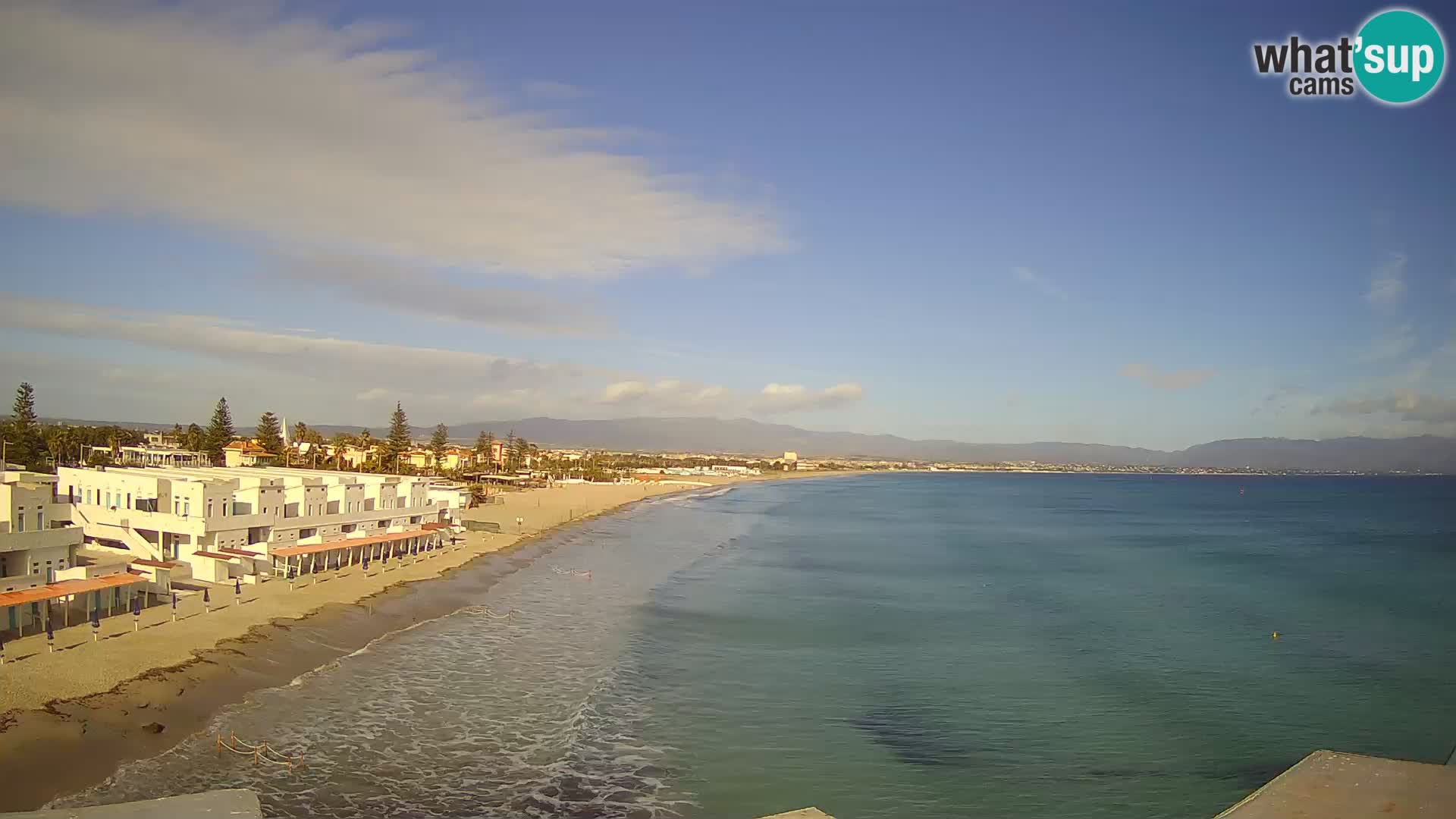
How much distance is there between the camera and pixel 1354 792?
33.3 feet

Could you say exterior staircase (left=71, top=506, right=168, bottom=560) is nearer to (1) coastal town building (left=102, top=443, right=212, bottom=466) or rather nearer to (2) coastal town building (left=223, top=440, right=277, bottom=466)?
(1) coastal town building (left=102, top=443, right=212, bottom=466)

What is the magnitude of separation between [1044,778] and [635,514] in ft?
196

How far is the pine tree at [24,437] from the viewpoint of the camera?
2179 inches

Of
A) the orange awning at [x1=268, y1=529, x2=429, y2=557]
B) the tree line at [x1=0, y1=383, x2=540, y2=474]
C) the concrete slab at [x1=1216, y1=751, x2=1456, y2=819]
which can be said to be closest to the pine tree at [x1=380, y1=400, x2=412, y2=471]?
the tree line at [x1=0, y1=383, x2=540, y2=474]

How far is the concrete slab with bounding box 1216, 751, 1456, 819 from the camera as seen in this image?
9477 millimetres

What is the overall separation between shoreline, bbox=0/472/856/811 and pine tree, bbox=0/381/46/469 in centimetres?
3798

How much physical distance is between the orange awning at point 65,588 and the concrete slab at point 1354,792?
23.5 m

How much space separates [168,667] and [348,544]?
1639 centimetres

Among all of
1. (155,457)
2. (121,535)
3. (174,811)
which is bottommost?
(174,811)

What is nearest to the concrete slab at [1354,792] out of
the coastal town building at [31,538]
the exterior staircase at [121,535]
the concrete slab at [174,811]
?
the concrete slab at [174,811]

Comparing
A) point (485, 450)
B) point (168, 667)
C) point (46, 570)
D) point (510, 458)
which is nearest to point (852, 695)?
point (168, 667)

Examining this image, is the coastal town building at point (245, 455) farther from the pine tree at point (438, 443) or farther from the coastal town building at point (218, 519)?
the coastal town building at point (218, 519)

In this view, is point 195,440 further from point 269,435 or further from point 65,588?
point 65,588

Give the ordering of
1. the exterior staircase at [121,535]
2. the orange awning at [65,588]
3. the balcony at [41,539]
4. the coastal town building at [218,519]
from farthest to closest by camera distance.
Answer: the exterior staircase at [121,535]
the coastal town building at [218,519]
the balcony at [41,539]
the orange awning at [65,588]
